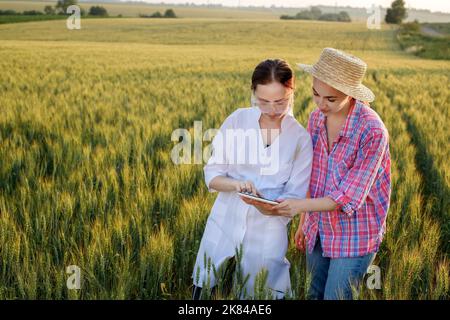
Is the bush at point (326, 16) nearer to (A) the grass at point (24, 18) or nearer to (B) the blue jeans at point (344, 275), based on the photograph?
(A) the grass at point (24, 18)

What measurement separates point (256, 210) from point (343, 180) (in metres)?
0.36

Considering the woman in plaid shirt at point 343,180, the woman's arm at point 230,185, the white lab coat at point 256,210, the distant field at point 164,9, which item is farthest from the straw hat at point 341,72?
the distant field at point 164,9

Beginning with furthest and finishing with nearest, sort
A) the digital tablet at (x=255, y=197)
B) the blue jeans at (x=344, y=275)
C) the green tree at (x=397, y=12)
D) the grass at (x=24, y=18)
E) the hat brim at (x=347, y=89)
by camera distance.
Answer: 1. the green tree at (x=397, y=12)
2. the grass at (x=24, y=18)
3. the blue jeans at (x=344, y=275)
4. the hat brim at (x=347, y=89)
5. the digital tablet at (x=255, y=197)

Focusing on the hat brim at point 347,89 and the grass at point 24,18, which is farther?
the grass at point 24,18

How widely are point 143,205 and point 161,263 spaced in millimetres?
674

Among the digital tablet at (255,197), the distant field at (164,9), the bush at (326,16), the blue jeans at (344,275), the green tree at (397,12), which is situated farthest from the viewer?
the bush at (326,16)

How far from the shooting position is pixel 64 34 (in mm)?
32406

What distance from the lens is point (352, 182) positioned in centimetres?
186

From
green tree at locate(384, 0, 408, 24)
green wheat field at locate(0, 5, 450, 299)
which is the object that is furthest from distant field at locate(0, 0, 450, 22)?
green wheat field at locate(0, 5, 450, 299)

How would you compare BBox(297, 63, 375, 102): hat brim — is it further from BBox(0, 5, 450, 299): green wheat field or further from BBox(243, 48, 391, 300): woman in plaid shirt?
BBox(0, 5, 450, 299): green wheat field

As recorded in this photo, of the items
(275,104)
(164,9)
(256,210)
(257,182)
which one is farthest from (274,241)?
(164,9)

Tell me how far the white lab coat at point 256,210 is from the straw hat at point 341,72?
0.22 m

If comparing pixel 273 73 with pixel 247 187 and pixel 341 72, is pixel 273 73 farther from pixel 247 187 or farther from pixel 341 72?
pixel 247 187

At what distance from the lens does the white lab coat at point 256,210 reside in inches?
77.3
